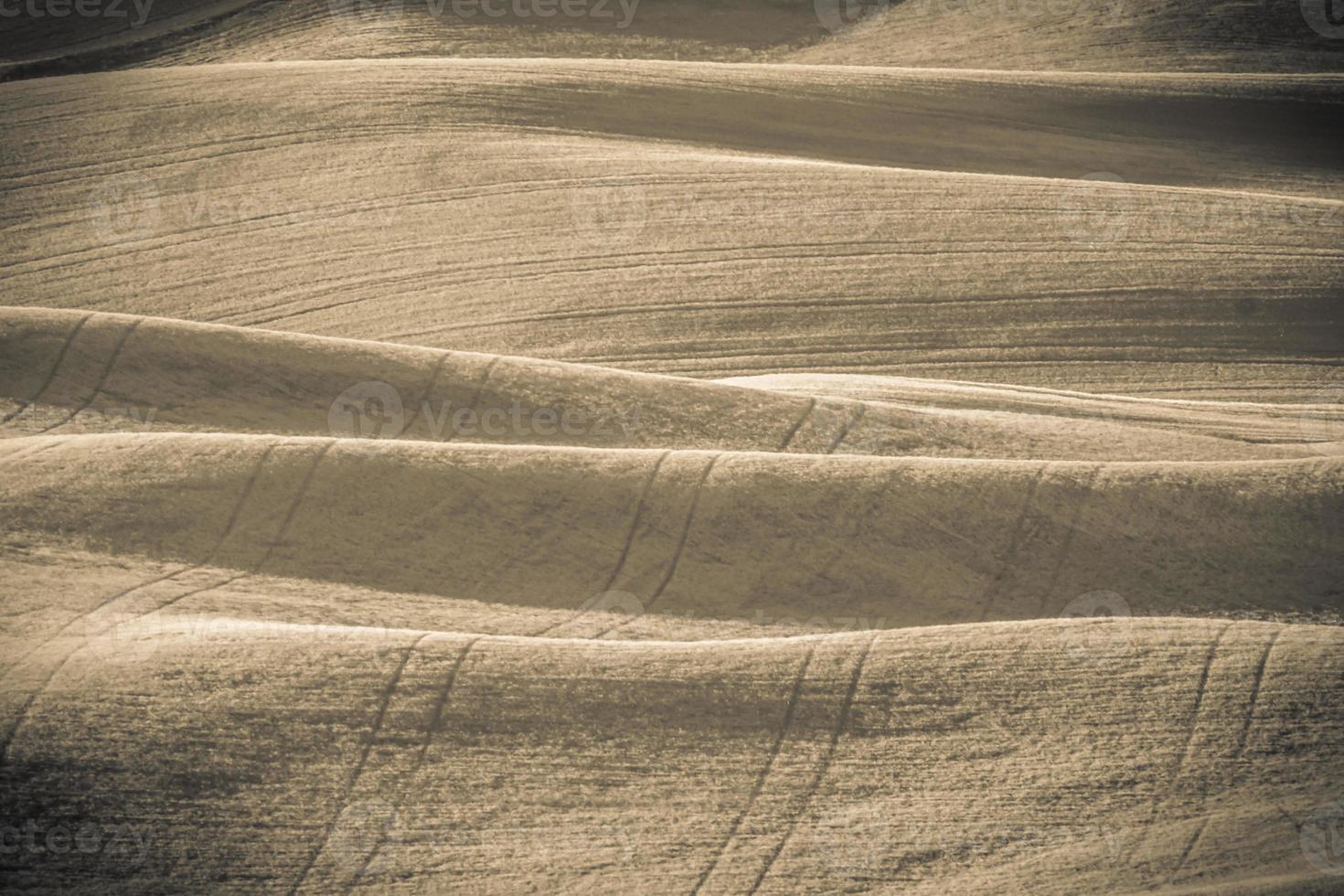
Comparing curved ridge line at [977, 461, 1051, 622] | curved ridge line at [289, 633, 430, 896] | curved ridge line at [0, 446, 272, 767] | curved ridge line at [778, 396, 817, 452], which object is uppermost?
curved ridge line at [0, 446, 272, 767]

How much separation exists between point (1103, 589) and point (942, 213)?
872 cm

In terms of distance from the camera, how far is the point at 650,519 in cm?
885

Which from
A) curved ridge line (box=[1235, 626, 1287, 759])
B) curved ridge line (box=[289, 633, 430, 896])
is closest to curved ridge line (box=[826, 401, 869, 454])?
curved ridge line (box=[1235, 626, 1287, 759])

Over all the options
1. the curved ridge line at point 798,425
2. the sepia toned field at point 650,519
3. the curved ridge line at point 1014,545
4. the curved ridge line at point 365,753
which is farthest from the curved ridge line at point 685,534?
the curved ridge line at point 1014,545

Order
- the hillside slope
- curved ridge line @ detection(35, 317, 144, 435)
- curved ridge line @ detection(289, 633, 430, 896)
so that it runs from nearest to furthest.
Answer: curved ridge line @ detection(289, 633, 430, 896), curved ridge line @ detection(35, 317, 144, 435), the hillside slope

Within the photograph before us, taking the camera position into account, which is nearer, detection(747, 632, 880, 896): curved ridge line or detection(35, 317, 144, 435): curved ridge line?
detection(747, 632, 880, 896): curved ridge line

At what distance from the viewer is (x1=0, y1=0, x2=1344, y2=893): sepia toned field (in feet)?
20.4

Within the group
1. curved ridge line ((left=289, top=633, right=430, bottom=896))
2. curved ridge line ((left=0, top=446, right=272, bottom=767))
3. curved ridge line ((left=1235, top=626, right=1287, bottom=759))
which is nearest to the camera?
curved ridge line ((left=289, top=633, right=430, bottom=896))

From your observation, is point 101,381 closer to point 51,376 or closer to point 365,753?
point 51,376

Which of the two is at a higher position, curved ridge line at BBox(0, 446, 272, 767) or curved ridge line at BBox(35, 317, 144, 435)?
curved ridge line at BBox(35, 317, 144, 435)

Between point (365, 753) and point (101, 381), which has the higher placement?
point (101, 381)

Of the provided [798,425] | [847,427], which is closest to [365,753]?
[798,425]

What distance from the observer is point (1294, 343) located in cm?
1460

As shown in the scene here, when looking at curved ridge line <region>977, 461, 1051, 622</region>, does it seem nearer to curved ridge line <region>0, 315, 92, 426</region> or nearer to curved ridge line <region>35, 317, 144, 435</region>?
curved ridge line <region>35, 317, 144, 435</region>
